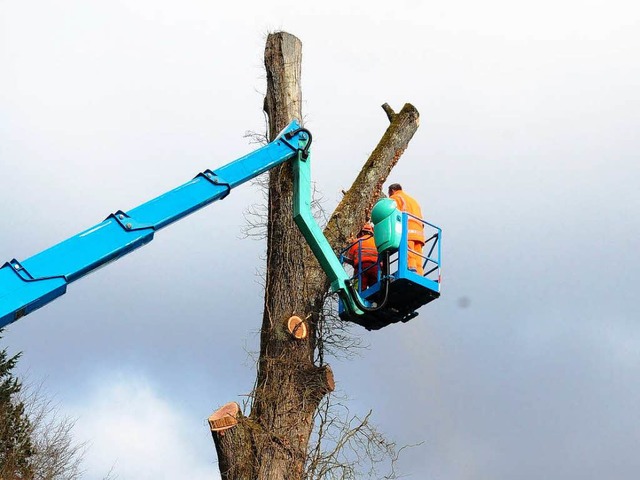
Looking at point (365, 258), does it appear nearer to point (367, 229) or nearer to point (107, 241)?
point (367, 229)

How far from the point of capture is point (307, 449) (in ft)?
29.6

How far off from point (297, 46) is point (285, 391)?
14.7ft

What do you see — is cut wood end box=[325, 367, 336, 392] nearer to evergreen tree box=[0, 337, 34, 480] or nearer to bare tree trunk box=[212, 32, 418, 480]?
bare tree trunk box=[212, 32, 418, 480]

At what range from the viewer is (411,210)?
9.71m

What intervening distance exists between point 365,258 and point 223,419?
2.46 metres

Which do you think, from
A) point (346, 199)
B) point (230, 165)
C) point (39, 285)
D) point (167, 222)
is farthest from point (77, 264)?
point (346, 199)

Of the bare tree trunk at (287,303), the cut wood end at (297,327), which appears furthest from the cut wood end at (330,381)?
the cut wood end at (297,327)

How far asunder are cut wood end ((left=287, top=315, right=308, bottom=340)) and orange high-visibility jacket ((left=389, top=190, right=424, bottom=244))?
142 centimetres

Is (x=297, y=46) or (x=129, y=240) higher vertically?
(x=297, y=46)

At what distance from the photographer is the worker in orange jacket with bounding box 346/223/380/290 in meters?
9.79

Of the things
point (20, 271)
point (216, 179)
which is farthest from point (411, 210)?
point (20, 271)

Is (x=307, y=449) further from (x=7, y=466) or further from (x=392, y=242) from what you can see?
(x=7, y=466)

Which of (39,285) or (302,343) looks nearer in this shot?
(39,285)

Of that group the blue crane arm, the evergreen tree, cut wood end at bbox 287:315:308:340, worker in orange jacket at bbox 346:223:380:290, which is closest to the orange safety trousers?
worker in orange jacket at bbox 346:223:380:290
